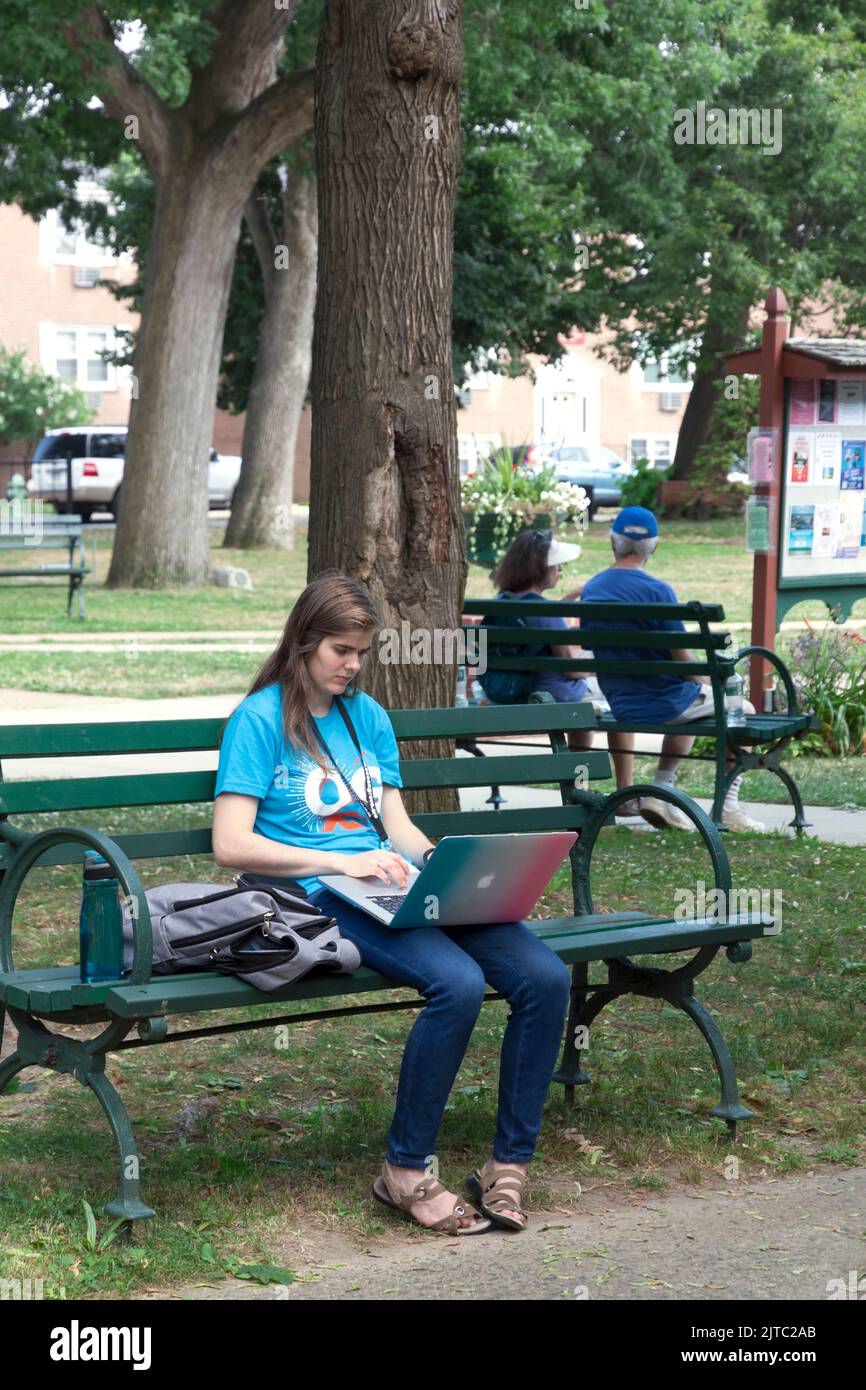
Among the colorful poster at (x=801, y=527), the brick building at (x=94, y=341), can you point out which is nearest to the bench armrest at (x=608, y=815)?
the colorful poster at (x=801, y=527)

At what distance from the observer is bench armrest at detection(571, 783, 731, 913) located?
4578mm

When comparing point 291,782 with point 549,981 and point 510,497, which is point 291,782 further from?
point 510,497

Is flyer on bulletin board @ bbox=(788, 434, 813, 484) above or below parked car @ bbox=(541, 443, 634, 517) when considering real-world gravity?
below

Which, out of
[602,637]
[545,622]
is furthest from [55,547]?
[602,637]

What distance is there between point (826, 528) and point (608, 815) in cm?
625

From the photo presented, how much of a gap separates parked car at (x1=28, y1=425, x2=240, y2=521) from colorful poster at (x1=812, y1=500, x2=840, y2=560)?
29.6m

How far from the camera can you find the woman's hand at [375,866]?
4305 millimetres

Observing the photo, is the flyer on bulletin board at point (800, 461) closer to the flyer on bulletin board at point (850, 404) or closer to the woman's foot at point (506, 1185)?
the flyer on bulletin board at point (850, 404)

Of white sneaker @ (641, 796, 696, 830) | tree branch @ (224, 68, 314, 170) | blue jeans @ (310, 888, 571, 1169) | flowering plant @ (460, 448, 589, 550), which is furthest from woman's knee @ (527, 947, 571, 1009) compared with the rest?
tree branch @ (224, 68, 314, 170)

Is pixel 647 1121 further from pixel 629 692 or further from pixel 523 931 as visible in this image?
pixel 629 692

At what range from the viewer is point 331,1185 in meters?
4.24

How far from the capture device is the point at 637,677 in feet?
27.8

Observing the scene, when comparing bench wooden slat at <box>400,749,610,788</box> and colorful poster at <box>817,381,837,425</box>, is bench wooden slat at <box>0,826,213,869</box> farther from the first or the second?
colorful poster at <box>817,381,837,425</box>

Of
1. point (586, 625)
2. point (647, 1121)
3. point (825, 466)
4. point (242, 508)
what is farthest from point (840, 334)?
point (647, 1121)
